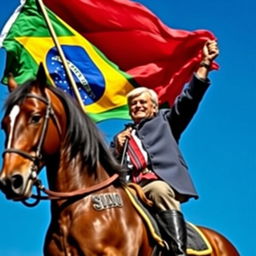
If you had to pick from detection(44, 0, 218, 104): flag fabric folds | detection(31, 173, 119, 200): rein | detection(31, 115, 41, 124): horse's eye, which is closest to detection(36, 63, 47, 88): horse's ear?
detection(31, 115, 41, 124): horse's eye

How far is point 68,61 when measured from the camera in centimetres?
1642

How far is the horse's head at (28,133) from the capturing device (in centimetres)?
942

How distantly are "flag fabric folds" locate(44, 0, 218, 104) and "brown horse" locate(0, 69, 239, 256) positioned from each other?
5.58 m

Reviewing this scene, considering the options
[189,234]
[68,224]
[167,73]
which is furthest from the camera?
[167,73]

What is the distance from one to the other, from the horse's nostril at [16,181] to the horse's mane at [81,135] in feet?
3.13

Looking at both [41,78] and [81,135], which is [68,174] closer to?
[81,135]

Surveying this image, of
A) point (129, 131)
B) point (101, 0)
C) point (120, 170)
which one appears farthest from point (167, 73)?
point (120, 170)

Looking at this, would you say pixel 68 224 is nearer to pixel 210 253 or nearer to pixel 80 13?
pixel 210 253

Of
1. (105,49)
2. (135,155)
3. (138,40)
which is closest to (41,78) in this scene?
(135,155)

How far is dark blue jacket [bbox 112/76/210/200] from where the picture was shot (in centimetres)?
1122

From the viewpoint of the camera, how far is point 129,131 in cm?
1164

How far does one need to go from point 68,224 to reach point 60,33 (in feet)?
24.8

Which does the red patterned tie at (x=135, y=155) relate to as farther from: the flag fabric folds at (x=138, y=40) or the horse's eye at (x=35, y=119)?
the flag fabric folds at (x=138, y=40)

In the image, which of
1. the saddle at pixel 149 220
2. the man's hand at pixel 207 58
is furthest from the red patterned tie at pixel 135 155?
the man's hand at pixel 207 58
